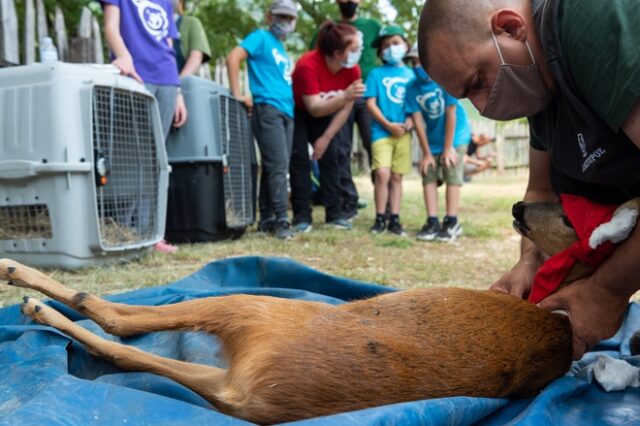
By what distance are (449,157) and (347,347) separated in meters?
4.72

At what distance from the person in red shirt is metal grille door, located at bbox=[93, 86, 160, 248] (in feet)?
6.87

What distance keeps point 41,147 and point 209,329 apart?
2.44 m

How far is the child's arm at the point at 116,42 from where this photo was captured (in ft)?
14.1

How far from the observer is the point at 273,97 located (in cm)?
576

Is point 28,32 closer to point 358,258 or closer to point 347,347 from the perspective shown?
point 358,258

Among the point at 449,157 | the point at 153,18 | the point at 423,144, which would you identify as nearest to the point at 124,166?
the point at 153,18

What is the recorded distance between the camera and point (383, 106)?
6.42 metres

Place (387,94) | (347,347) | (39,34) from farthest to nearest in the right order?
(387,94) → (39,34) → (347,347)

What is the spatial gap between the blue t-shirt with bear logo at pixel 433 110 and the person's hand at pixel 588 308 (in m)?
4.25

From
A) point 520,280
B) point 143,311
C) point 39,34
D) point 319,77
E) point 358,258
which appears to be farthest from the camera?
point 319,77

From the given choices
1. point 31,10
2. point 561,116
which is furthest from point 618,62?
point 31,10

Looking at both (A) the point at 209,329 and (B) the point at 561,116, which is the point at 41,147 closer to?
(A) the point at 209,329

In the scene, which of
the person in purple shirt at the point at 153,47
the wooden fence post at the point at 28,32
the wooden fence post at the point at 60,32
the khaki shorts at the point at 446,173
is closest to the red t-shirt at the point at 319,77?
the khaki shorts at the point at 446,173

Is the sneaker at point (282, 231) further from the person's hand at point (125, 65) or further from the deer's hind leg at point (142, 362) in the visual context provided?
the deer's hind leg at point (142, 362)
